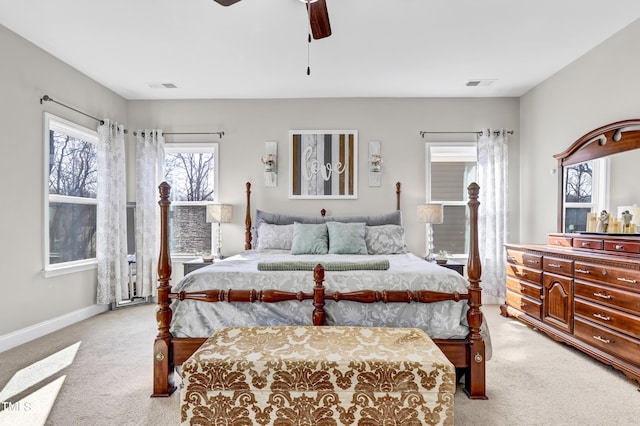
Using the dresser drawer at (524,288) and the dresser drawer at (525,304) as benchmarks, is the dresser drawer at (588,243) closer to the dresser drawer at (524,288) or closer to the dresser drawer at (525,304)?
the dresser drawer at (524,288)

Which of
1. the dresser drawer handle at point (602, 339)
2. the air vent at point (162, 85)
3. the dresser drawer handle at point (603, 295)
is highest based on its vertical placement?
the air vent at point (162, 85)

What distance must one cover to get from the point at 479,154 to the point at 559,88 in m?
1.13

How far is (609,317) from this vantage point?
272 cm

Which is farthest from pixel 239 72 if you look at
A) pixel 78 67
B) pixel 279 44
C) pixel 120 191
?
pixel 120 191

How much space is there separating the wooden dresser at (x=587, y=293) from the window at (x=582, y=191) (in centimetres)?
25

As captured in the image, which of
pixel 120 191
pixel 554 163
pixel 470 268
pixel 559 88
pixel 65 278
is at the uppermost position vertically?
pixel 559 88

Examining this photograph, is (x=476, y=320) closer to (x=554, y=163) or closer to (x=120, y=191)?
(x=554, y=163)

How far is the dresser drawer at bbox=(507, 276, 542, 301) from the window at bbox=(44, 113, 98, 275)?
15.8 ft

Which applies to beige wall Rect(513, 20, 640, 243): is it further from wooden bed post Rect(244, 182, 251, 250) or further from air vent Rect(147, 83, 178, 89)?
air vent Rect(147, 83, 178, 89)

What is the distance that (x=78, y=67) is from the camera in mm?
4016

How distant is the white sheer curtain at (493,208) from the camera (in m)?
4.75

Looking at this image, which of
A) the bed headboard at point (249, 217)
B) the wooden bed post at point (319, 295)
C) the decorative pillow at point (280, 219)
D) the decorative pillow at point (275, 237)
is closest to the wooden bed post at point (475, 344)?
the wooden bed post at point (319, 295)

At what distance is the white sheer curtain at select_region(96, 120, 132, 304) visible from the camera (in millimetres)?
4336

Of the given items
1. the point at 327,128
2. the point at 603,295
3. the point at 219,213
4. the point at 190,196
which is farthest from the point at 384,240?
the point at 190,196
